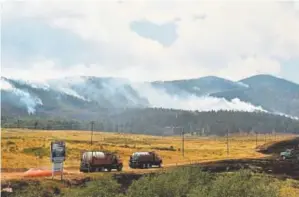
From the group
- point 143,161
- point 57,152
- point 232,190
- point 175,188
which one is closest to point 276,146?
point 143,161

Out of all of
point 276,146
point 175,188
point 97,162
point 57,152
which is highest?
point 57,152

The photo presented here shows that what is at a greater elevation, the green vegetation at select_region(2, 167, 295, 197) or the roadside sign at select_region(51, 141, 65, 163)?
the roadside sign at select_region(51, 141, 65, 163)

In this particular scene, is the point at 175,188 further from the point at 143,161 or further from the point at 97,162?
the point at 143,161

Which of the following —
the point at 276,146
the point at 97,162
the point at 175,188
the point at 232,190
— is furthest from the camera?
the point at 276,146

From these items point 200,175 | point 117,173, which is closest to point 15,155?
point 117,173

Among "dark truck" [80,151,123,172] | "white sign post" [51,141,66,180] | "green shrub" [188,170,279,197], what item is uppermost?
"white sign post" [51,141,66,180]

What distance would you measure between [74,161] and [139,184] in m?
55.0

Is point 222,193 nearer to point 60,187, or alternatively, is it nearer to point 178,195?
point 178,195

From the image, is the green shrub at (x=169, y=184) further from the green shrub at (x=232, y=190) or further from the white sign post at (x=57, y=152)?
the white sign post at (x=57, y=152)

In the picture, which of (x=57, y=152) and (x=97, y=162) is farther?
(x=97, y=162)

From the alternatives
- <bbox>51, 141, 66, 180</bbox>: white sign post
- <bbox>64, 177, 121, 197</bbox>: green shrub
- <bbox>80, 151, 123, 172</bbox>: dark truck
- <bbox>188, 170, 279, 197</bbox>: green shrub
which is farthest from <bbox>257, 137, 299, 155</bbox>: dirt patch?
<bbox>64, 177, 121, 197</bbox>: green shrub

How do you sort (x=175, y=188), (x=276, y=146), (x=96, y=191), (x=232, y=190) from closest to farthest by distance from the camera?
(x=96, y=191), (x=232, y=190), (x=175, y=188), (x=276, y=146)

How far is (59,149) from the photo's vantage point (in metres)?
59.0

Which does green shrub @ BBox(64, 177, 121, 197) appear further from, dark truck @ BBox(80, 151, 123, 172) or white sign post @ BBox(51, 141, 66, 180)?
dark truck @ BBox(80, 151, 123, 172)
